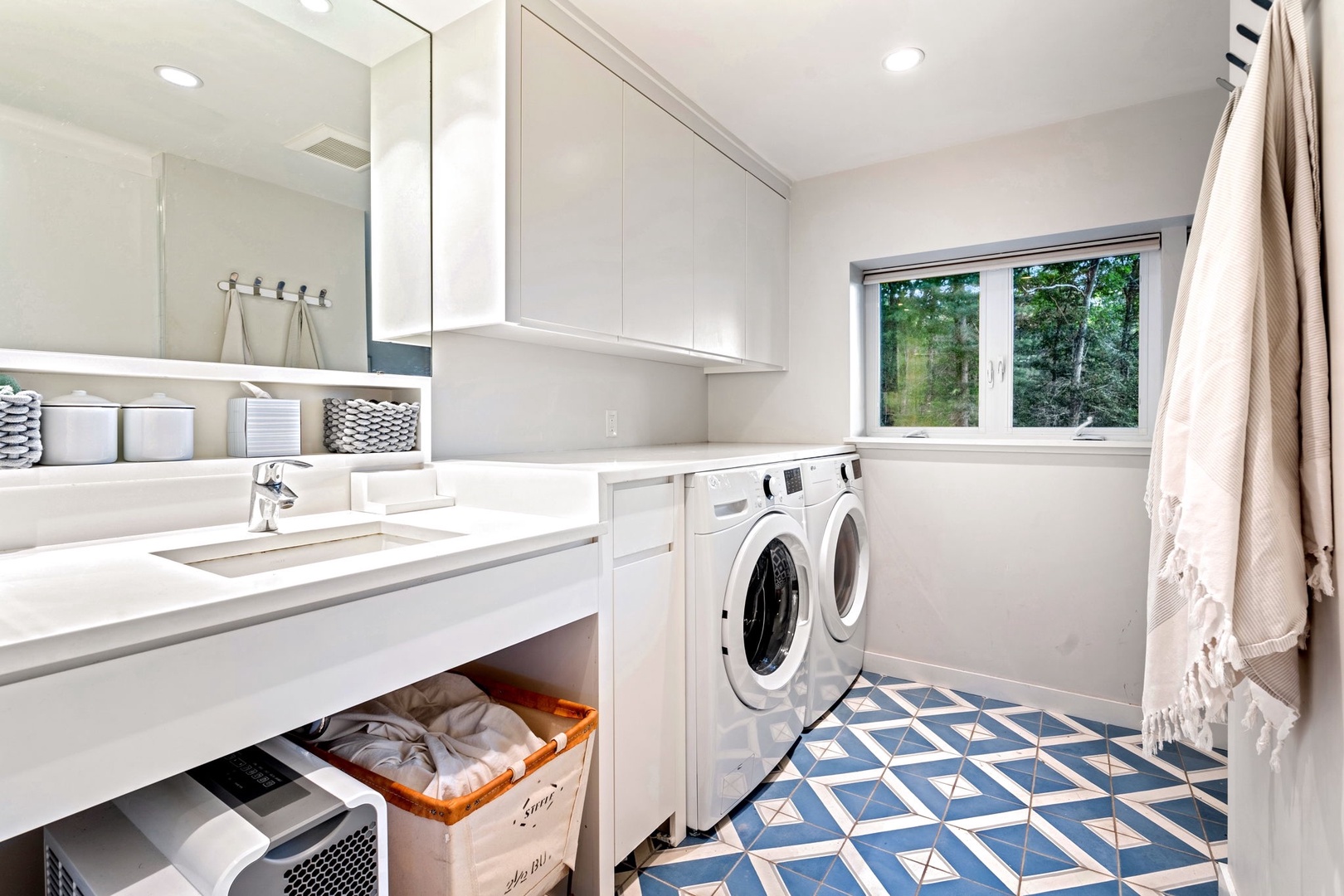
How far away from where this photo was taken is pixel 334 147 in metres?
1.62

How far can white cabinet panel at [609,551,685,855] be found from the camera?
147 centimetres

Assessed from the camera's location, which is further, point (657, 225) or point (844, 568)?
point (844, 568)

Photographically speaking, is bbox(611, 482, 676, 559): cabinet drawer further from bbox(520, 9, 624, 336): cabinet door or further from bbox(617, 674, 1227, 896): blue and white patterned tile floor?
bbox(617, 674, 1227, 896): blue and white patterned tile floor

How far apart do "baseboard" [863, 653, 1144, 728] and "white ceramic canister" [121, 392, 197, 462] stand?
2581 mm

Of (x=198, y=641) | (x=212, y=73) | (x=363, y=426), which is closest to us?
(x=198, y=641)

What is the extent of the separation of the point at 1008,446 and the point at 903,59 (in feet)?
4.70

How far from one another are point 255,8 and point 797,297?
7.13 feet

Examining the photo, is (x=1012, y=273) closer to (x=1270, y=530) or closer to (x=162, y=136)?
(x=1270, y=530)

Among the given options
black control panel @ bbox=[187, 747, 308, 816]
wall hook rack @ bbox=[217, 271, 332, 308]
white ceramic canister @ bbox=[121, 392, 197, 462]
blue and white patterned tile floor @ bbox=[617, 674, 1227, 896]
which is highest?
wall hook rack @ bbox=[217, 271, 332, 308]

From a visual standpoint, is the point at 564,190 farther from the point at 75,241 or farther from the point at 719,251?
the point at 75,241

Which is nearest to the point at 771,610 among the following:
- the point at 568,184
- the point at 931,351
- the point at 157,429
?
the point at 568,184

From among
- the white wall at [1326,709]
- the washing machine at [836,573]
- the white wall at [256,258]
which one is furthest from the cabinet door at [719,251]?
the white wall at [1326,709]

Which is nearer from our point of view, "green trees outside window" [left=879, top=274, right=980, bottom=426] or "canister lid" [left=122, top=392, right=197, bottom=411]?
"canister lid" [left=122, top=392, right=197, bottom=411]

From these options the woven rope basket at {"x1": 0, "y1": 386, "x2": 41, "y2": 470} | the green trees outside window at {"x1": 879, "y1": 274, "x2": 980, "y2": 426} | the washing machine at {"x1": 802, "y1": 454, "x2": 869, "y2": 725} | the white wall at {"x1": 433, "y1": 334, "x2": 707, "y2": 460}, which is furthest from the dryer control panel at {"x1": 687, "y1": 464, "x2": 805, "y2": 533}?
the woven rope basket at {"x1": 0, "y1": 386, "x2": 41, "y2": 470}
